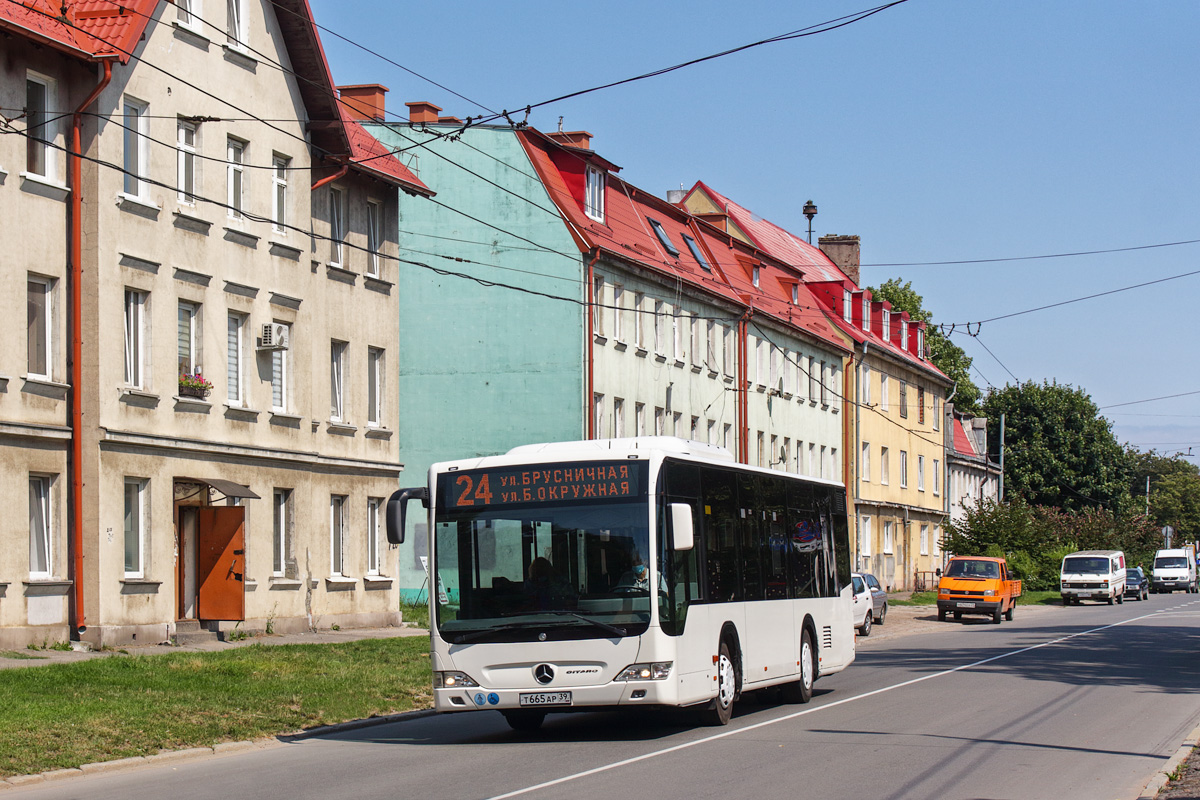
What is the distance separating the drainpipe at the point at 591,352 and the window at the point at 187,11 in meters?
15.6

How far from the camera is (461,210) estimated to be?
4228cm

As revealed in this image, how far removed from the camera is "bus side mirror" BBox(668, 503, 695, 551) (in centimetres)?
1418

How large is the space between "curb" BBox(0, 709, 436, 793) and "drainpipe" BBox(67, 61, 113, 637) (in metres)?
7.89

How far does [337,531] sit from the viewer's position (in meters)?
31.8

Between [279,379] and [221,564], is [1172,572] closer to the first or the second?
[279,379]

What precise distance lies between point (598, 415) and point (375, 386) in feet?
33.5

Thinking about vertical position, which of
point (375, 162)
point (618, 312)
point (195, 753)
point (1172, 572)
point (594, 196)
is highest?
point (594, 196)

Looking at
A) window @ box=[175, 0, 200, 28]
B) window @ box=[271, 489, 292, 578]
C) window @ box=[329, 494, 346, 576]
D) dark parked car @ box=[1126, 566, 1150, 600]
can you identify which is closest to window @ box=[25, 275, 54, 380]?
window @ box=[175, 0, 200, 28]

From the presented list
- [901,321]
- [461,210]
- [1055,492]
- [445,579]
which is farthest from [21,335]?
[1055,492]

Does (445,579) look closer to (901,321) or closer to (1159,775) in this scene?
(1159,775)

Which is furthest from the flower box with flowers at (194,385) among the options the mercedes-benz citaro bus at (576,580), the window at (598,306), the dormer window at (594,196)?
the dormer window at (594,196)

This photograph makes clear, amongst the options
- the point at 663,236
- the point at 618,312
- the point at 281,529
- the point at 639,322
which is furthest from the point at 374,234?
the point at 663,236

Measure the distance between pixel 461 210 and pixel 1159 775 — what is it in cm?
3258

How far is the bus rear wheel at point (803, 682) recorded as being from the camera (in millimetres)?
18375
